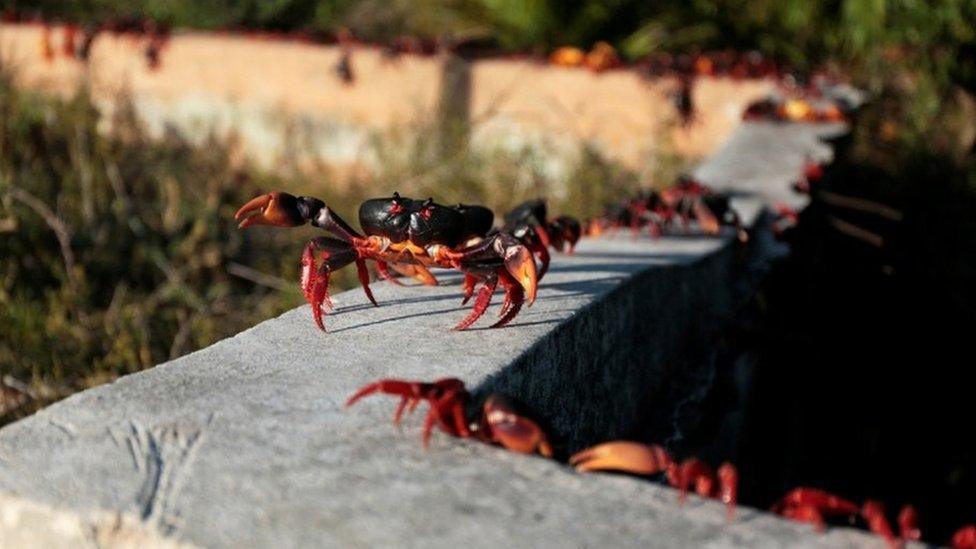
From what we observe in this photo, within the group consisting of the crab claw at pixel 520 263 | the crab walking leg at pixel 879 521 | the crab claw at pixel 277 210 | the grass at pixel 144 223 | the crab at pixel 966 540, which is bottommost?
the grass at pixel 144 223

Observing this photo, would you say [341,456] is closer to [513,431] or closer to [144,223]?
[513,431]

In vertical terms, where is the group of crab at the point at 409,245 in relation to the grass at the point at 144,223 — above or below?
above

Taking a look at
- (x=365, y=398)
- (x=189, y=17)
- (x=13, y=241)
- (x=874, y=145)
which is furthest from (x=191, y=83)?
(x=365, y=398)

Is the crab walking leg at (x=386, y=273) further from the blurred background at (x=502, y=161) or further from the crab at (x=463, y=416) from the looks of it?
the crab at (x=463, y=416)

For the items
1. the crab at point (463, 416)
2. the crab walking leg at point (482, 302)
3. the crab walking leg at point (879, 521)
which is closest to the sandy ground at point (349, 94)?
the crab walking leg at point (482, 302)

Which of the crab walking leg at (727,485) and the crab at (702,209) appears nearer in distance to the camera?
the crab walking leg at (727,485)

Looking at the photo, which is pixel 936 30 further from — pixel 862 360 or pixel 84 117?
pixel 84 117

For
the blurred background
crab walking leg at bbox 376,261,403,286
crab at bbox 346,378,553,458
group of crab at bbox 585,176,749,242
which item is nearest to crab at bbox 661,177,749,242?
group of crab at bbox 585,176,749,242
